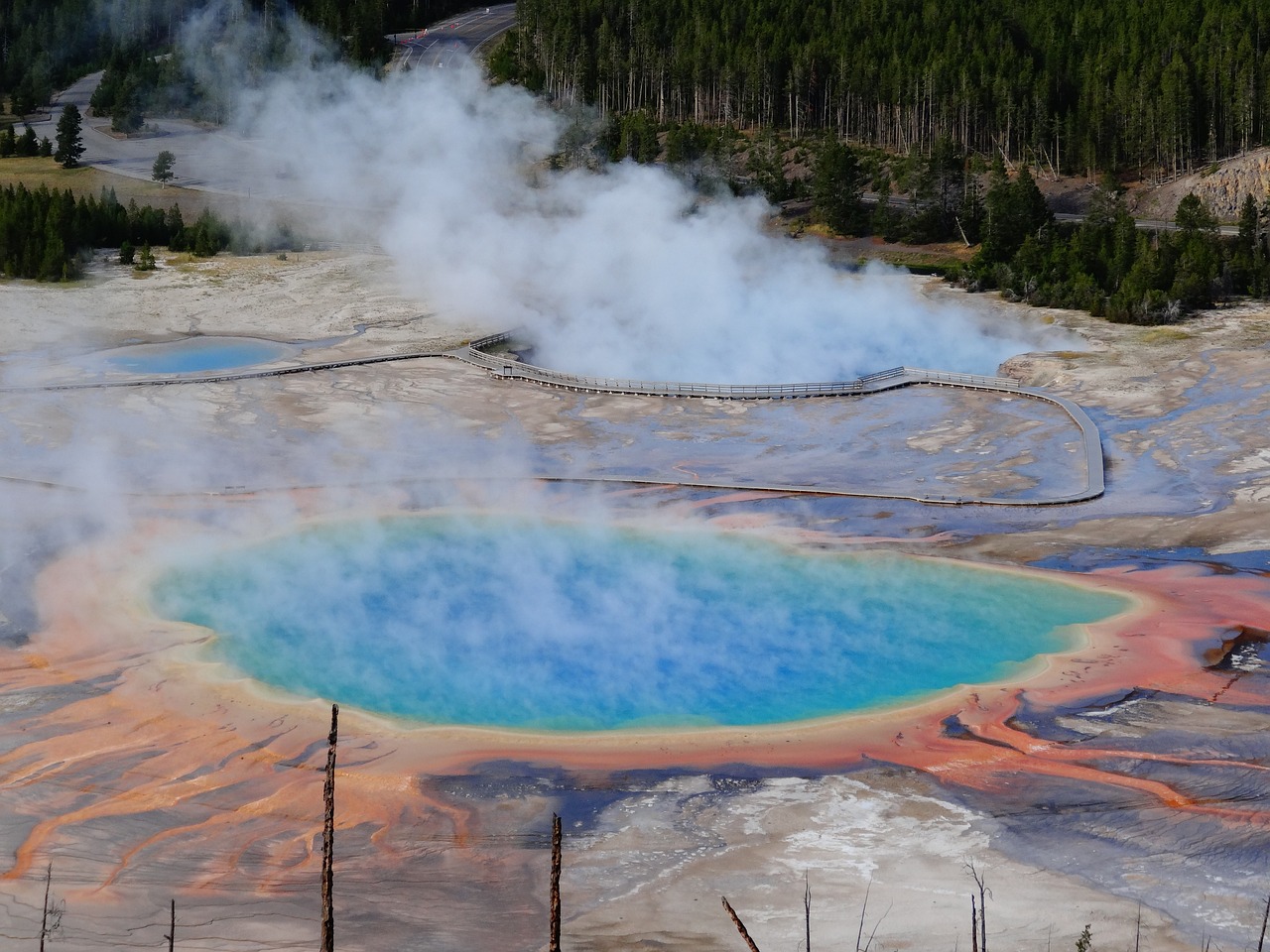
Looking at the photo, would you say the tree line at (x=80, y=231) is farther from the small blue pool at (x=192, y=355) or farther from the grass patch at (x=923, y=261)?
the grass patch at (x=923, y=261)

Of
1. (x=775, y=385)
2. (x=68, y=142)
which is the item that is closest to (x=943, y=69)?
(x=775, y=385)

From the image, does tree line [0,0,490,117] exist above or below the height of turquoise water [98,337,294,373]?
above

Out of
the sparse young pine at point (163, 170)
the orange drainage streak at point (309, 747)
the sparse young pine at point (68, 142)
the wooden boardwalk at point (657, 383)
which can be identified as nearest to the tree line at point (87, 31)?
the sparse young pine at point (68, 142)

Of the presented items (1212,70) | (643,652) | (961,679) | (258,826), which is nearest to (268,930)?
(258,826)

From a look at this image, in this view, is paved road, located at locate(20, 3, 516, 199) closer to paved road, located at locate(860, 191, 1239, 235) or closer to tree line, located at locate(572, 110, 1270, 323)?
tree line, located at locate(572, 110, 1270, 323)

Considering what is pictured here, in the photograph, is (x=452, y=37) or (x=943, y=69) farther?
(x=452, y=37)

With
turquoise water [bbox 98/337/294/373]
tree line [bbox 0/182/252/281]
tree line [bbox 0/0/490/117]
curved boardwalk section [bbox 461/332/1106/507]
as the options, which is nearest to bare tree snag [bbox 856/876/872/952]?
curved boardwalk section [bbox 461/332/1106/507]

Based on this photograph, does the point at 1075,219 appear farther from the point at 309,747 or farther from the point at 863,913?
the point at 863,913
